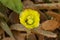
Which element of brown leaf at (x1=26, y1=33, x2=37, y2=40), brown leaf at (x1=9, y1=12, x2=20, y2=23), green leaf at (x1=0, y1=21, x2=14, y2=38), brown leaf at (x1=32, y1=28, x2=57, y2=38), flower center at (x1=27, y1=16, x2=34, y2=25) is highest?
flower center at (x1=27, y1=16, x2=34, y2=25)

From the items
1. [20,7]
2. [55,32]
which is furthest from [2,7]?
[55,32]

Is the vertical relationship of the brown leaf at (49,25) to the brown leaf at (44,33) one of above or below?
above

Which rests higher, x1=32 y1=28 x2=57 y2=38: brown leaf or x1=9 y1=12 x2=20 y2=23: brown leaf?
x1=9 y1=12 x2=20 y2=23: brown leaf

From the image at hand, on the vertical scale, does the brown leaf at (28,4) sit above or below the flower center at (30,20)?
above

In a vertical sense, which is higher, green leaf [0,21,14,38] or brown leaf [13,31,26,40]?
green leaf [0,21,14,38]

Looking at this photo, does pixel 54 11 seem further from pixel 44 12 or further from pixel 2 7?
pixel 2 7

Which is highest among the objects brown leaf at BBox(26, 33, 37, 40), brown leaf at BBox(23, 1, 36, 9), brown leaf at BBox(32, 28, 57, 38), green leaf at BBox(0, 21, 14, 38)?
brown leaf at BBox(23, 1, 36, 9)

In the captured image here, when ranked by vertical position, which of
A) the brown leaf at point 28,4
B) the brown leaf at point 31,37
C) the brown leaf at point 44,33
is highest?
the brown leaf at point 28,4

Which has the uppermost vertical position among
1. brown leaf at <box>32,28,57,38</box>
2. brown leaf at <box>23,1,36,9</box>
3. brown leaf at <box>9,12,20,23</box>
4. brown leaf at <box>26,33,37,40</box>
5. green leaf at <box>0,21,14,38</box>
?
brown leaf at <box>23,1,36,9</box>
